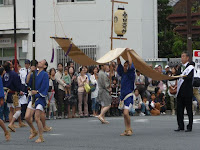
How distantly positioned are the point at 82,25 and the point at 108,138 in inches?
688

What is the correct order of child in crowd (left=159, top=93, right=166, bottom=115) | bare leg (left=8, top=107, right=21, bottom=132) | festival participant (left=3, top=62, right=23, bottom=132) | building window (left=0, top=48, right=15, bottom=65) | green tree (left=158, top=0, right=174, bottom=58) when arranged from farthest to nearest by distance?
green tree (left=158, top=0, right=174, bottom=58) → building window (left=0, top=48, right=15, bottom=65) → child in crowd (left=159, top=93, right=166, bottom=115) → festival participant (left=3, top=62, right=23, bottom=132) → bare leg (left=8, top=107, right=21, bottom=132)

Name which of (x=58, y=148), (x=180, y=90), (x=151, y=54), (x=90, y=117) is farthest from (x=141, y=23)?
(x=58, y=148)

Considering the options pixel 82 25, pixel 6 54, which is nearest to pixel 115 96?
pixel 82 25

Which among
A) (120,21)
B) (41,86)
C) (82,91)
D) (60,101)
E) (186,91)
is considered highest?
(120,21)

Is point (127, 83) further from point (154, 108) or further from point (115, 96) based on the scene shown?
point (154, 108)

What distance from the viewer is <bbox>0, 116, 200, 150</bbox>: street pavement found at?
41.3 feet

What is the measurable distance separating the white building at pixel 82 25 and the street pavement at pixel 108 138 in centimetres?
1249

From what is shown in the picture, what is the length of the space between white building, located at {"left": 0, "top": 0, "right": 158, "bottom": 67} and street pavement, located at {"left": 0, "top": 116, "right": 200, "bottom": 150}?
41.0ft

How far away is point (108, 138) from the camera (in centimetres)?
1427

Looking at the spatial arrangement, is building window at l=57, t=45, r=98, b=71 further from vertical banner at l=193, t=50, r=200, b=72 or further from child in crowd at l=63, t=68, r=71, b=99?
child in crowd at l=63, t=68, r=71, b=99

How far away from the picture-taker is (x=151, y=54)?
32.3 metres

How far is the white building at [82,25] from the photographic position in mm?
31016

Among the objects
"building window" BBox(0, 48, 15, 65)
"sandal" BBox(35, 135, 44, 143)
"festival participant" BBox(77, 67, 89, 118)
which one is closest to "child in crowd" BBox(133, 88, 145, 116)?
"festival participant" BBox(77, 67, 89, 118)

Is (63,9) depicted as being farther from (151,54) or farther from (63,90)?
(63,90)
